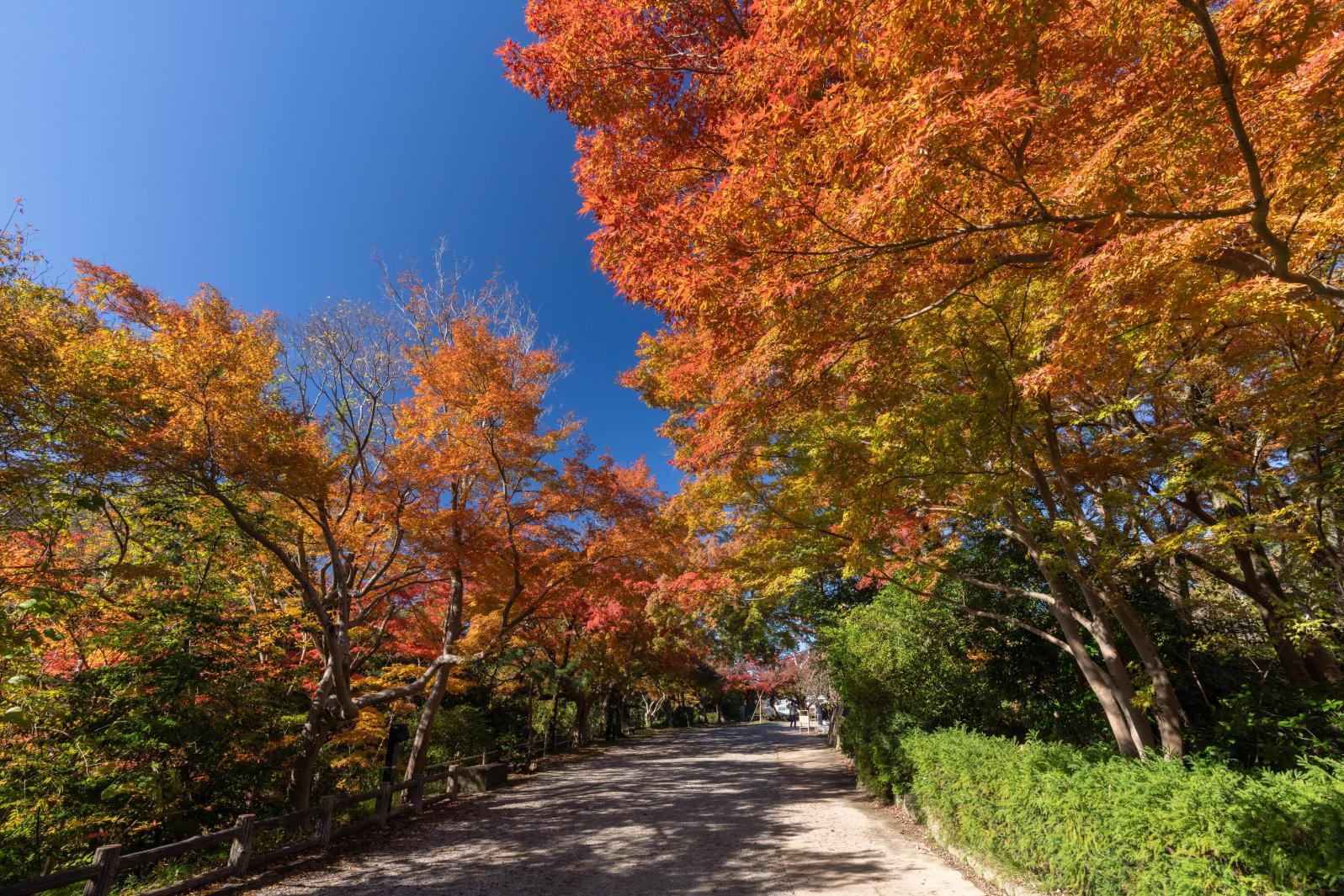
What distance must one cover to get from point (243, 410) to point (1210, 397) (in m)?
13.4

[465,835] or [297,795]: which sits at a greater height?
[297,795]

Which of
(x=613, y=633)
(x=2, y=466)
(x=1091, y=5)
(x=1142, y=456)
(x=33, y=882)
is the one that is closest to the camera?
(x=1091, y=5)

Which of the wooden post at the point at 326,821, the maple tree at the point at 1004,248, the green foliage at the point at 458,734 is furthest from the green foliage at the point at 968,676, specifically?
the green foliage at the point at 458,734

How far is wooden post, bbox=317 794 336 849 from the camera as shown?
285 inches

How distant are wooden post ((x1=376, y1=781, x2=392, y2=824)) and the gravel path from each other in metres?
0.48

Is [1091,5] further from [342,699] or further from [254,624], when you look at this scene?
[254,624]

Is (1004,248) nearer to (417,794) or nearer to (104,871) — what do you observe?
(104,871)

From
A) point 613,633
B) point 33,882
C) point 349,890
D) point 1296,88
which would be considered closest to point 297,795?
point 349,890

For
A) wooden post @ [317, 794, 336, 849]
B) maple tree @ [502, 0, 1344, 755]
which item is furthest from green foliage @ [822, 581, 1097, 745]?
wooden post @ [317, 794, 336, 849]

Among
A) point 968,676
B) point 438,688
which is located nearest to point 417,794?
point 438,688

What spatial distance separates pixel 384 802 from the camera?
337 inches

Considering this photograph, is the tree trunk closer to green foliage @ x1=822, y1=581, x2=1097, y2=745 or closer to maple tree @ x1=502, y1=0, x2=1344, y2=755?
maple tree @ x1=502, y1=0, x2=1344, y2=755

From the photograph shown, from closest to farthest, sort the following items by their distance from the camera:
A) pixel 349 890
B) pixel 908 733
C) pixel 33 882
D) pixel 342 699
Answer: pixel 33 882, pixel 349 890, pixel 342 699, pixel 908 733

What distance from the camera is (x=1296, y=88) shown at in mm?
2871
